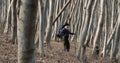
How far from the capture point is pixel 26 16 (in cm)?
418

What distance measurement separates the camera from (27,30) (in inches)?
166

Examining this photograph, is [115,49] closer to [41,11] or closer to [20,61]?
[41,11]

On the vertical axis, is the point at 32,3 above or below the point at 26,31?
above

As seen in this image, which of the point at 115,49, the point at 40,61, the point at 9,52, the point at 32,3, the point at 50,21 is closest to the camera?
the point at 32,3

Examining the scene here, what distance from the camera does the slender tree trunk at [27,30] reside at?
414 cm

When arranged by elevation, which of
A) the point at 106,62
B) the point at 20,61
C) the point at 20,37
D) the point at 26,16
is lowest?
the point at 106,62

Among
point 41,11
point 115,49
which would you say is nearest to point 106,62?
point 115,49

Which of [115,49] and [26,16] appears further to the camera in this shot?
[115,49]

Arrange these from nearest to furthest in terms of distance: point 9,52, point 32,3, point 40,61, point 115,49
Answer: point 32,3 → point 40,61 → point 9,52 → point 115,49

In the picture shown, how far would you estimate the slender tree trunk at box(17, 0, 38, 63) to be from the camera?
13.6 ft

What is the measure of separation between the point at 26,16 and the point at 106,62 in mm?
10081

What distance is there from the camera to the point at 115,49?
1616 centimetres

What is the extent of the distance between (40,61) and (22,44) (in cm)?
587

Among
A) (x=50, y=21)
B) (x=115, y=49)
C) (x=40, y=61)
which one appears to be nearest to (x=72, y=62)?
(x=40, y=61)
